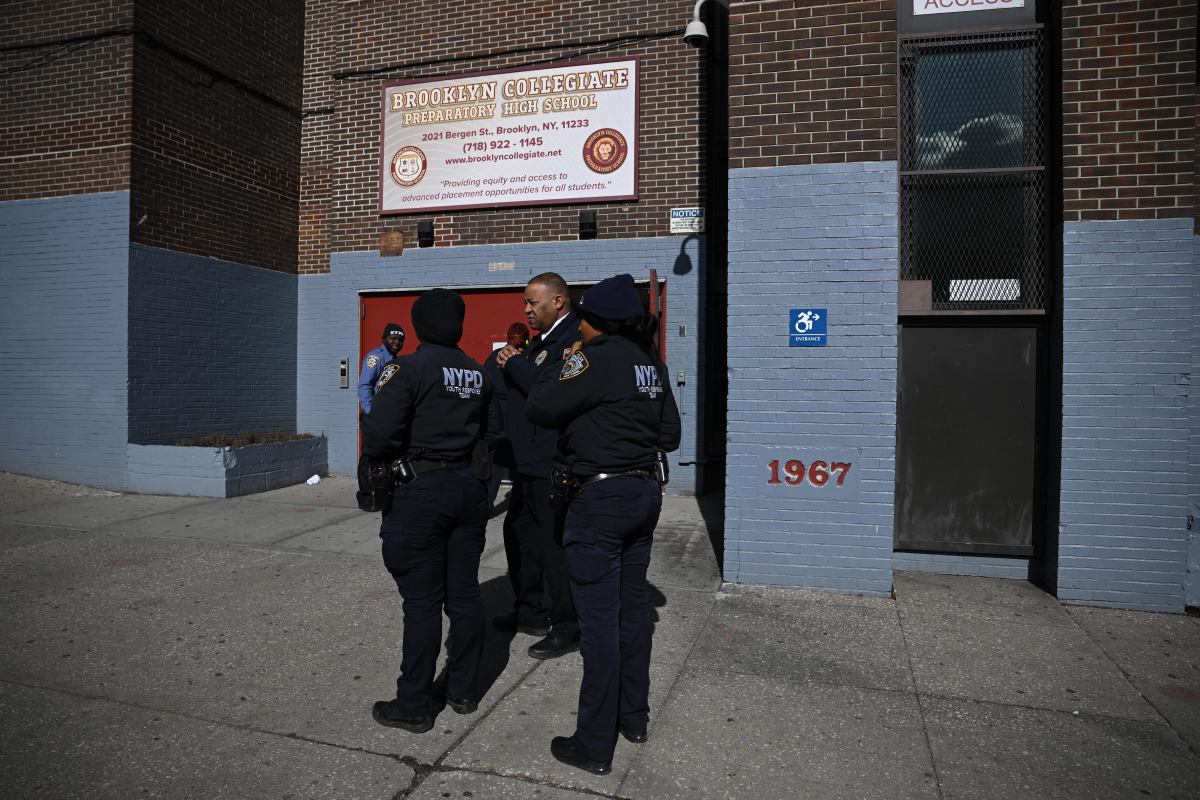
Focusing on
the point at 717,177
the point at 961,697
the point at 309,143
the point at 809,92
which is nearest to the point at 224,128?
the point at 309,143

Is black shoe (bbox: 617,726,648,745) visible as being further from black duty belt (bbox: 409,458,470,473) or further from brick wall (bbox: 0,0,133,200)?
brick wall (bbox: 0,0,133,200)

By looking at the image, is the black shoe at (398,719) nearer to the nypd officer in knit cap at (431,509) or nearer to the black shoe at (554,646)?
the nypd officer in knit cap at (431,509)

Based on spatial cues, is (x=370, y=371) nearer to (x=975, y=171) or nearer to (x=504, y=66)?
(x=504, y=66)

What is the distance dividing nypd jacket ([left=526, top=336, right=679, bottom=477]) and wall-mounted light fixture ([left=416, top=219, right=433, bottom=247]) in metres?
6.75

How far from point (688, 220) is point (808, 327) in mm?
3548

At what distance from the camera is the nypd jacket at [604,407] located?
308 centimetres

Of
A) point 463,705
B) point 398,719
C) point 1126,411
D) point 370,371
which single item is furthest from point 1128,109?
point 370,371

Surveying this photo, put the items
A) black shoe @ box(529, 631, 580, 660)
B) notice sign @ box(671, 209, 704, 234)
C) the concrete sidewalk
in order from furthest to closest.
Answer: notice sign @ box(671, 209, 704, 234) → black shoe @ box(529, 631, 580, 660) → the concrete sidewalk

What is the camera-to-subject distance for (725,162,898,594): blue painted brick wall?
516 centimetres

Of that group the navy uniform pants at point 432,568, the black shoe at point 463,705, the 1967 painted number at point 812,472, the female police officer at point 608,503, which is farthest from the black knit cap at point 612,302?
the 1967 painted number at point 812,472

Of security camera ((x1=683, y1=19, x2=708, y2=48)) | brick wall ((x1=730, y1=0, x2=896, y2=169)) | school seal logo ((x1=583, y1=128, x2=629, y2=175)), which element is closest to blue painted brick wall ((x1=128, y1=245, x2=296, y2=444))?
school seal logo ((x1=583, y1=128, x2=629, y2=175))

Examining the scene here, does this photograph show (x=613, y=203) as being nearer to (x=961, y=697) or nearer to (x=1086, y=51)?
(x=1086, y=51)

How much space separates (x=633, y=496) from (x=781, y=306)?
277 cm

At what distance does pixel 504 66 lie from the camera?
9078mm
